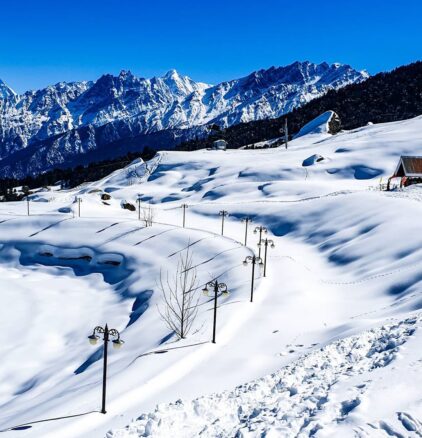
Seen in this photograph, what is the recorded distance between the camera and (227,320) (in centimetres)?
2688

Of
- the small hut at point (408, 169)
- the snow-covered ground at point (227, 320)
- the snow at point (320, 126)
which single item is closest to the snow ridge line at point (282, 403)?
the snow-covered ground at point (227, 320)

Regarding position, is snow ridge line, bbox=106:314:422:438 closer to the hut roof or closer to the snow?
the hut roof

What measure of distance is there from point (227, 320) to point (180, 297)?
1265 centimetres

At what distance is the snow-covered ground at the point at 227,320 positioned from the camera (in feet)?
45.7

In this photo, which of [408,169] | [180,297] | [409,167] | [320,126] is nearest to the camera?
[180,297]

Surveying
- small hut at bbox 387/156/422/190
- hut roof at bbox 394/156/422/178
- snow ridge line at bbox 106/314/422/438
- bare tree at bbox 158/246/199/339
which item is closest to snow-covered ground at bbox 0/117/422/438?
snow ridge line at bbox 106/314/422/438

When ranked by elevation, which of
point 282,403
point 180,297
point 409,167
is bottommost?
point 180,297

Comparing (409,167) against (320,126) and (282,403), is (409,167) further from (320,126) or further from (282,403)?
(320,126)

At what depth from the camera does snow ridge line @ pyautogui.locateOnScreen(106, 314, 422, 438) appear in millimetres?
12492

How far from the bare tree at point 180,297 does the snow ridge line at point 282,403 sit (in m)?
11.1

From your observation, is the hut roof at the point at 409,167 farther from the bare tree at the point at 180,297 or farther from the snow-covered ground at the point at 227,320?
the bare tree at the point at 180,297

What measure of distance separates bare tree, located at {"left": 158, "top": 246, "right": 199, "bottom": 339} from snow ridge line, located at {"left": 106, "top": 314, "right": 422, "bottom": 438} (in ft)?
36.4

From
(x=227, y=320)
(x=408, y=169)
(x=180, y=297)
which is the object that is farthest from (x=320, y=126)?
(x=227, y=320)

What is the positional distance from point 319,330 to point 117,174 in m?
114
